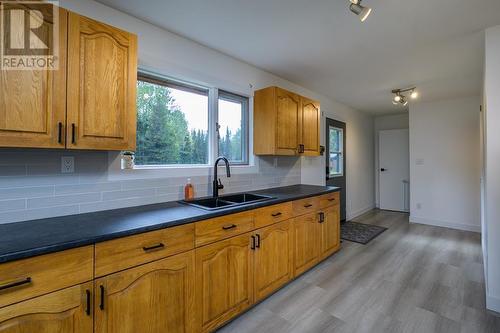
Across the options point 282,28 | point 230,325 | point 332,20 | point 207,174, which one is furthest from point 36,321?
point 332,20

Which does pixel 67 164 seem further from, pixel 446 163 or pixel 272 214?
pixel 446 163

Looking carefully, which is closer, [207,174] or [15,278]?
[15,278]

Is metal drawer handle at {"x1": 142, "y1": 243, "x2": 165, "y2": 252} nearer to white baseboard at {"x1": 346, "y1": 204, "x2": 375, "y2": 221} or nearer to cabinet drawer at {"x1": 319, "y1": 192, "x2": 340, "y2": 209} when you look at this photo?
cabinet drawer at {"x1": 319, "y1": 192, "x2": 340, "y2": 209}

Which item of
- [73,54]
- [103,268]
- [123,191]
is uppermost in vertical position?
[73,54]

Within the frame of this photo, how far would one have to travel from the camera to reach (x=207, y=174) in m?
2.45

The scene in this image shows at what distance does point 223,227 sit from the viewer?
5.82 feet

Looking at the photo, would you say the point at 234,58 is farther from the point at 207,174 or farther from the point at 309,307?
the point at 309,307

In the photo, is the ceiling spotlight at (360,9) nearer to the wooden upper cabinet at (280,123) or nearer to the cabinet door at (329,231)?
the wooden upper cabinet at (280,123)

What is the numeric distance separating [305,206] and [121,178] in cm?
181

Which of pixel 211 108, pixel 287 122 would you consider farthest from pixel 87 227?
pixel 287 122

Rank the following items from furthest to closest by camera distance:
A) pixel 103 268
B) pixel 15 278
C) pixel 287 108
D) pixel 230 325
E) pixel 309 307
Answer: pixel 287 108
pixel 309 307
pixel 230 325
pixel 103 268
pixel 15 278

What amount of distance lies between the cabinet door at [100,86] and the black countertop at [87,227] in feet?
1.52

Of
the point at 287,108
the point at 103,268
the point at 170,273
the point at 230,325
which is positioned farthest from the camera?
the point at 287,108

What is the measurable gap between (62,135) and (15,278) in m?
0.75
